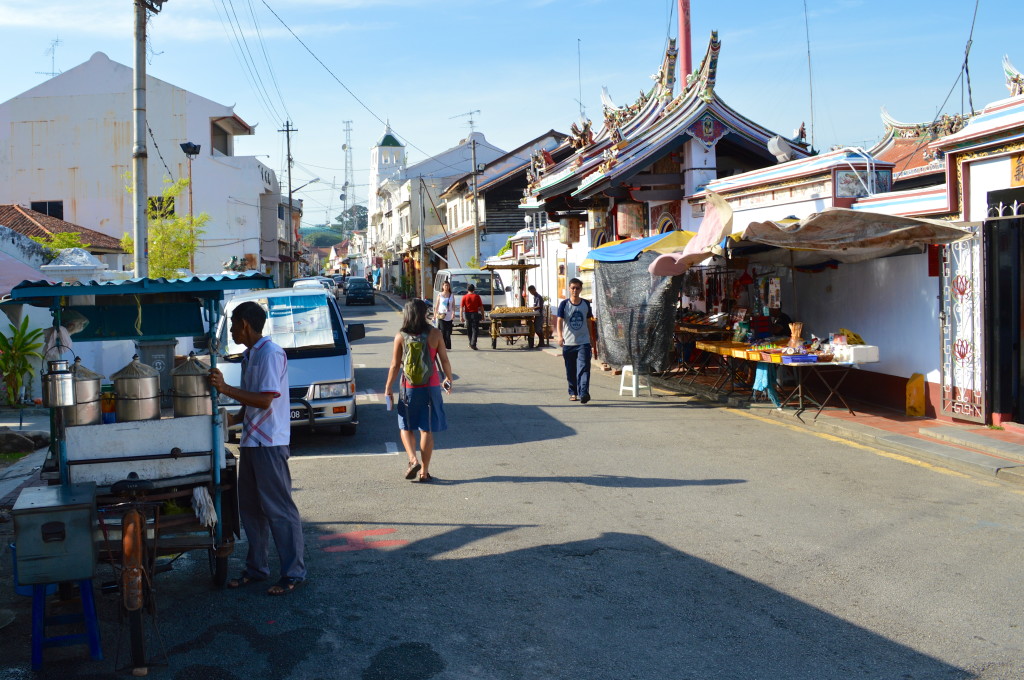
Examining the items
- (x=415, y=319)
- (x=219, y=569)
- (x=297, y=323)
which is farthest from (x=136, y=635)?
(x=297, y=323)

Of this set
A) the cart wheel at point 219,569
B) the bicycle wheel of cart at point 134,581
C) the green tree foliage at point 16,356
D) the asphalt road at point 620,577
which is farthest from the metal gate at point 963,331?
the green tree foliage at point 16,356

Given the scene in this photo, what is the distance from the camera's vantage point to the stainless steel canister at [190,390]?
5562 millimetres

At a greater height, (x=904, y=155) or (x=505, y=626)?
(x=904, y=155)

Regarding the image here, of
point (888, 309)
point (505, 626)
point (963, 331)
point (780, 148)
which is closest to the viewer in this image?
point (505, 626)

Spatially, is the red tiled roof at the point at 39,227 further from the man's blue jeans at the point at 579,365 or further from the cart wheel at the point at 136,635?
the cart wheel at the point at 136,635

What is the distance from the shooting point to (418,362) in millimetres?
8688

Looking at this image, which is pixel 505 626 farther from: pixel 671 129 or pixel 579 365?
pixel 671 129

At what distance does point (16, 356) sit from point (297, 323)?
5.13 m

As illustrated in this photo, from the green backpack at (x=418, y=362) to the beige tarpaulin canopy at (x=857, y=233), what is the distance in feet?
16.4

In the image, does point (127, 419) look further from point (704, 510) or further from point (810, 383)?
point (810, 383)

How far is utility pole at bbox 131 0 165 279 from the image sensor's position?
14.3 meters

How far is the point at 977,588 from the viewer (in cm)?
562

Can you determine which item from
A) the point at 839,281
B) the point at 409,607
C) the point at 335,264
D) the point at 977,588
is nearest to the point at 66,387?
the point at 409,607

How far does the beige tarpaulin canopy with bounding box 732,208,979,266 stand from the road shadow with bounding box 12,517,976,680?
19.9 ft
